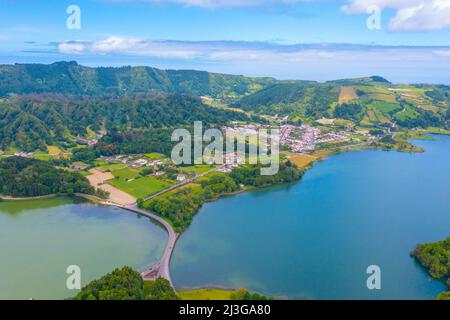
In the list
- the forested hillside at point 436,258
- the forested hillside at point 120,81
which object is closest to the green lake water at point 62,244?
the forested hillside at point 436,258

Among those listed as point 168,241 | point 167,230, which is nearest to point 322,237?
point 168,241

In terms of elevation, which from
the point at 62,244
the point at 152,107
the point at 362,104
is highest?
the point at 362,104

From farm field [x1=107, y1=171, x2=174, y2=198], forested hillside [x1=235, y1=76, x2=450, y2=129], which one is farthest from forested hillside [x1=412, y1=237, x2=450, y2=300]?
forested hillside [x1=235, y1=76, x2=450, y2=129]

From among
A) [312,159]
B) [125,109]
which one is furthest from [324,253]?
[125,109]

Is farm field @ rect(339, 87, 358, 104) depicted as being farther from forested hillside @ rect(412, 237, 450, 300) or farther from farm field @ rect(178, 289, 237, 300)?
farm field @ rect(178, 289, 237, 300)

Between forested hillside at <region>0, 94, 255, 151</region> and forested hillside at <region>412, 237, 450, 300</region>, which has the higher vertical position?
forested hillside at <region>0, 94, 255, 151</region>

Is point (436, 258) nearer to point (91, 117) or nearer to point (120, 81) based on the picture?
point (91, 117)
